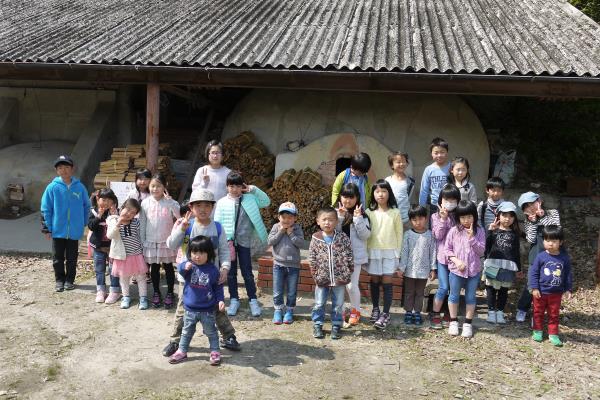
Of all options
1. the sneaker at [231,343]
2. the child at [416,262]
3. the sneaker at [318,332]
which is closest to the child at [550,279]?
the child at [416,262]

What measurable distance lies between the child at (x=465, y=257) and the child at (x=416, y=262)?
21 centimetres

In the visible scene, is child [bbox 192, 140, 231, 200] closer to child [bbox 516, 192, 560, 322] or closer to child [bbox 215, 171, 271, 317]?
child [bbox 215, 171, 271, 317]

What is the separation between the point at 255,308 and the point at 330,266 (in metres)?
1.08

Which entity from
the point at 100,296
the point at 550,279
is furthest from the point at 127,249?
the point at 550,279

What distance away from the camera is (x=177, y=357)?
403cm

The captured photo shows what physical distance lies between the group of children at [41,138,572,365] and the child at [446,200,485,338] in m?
0.01

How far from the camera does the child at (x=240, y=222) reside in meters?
5.01

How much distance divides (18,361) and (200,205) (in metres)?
2.04

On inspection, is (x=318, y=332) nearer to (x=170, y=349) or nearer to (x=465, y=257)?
(x=170, y=349)

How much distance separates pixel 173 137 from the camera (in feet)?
34.4

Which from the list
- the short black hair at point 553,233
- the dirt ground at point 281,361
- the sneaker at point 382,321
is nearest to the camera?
the dirt ground at point 281,361

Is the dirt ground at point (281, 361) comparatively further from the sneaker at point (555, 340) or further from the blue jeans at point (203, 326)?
the blue jeans at point (203, 326)

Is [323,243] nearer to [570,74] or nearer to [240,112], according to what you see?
[570,74]

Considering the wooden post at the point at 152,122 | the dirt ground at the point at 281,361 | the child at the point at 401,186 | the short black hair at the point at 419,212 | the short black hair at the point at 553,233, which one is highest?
the wooden post at the point at 152,122
